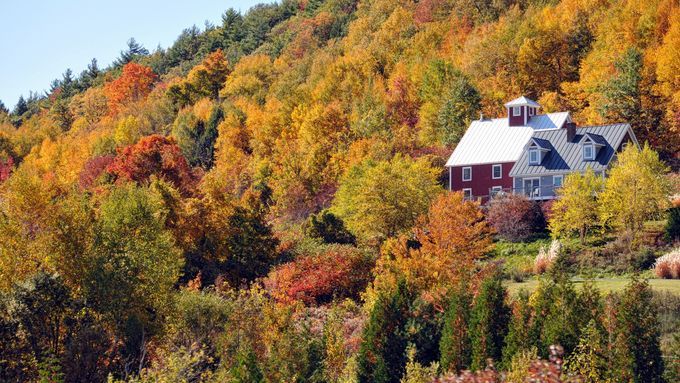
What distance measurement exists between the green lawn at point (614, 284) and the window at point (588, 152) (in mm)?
16366

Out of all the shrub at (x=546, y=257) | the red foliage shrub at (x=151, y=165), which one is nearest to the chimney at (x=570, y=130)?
the shrub at (x=546, y=257)

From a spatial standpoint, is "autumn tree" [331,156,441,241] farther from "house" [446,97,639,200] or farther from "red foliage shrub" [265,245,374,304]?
"house" [446,97,639,200]

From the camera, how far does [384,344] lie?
38.8 metres

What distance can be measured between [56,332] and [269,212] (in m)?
37.1

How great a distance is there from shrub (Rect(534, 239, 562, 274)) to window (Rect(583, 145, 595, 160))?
1078cm

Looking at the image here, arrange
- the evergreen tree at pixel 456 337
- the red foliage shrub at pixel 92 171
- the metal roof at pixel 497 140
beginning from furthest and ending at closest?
the red foliage shrub at pixel 92 171 → the metal roof at pixel 497 140 → the evergreen tree at pixel 456 337

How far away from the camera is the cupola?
70.9m

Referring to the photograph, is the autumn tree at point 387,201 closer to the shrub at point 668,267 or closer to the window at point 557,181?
the window at point 557,181

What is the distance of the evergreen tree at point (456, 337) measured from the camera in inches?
1435

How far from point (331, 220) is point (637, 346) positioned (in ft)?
105

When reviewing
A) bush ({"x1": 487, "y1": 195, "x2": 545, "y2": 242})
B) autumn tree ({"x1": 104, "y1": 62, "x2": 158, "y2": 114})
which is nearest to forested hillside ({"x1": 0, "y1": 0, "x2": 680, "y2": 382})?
bush ({"x1": 487, "y1": 195, "x2": 545, "y2": 242})

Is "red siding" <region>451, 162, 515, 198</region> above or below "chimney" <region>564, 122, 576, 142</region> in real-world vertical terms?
below

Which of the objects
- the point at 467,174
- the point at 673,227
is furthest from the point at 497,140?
the point at 673,227

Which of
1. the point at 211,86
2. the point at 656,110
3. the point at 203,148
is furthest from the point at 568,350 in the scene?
the point at 211,86
